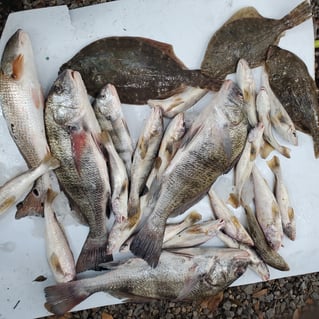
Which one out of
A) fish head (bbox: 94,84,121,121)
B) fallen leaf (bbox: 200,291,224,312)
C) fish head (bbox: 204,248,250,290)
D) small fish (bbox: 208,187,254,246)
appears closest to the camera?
fish head (bbox: 94,84,121,121)

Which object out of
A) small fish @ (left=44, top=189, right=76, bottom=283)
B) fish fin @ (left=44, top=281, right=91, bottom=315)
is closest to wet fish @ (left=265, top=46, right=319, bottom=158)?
small fish @ (left=44, top=189, right=76, bottom=283)

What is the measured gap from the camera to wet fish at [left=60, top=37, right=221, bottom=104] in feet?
10.1

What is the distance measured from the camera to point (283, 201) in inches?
132

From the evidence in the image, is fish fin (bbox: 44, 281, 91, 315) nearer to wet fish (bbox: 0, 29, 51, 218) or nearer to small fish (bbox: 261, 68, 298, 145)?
wet fish (bbox: 0, 29, 51, 218)

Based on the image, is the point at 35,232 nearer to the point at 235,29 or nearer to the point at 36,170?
the point at 36,170

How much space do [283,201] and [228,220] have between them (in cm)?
38

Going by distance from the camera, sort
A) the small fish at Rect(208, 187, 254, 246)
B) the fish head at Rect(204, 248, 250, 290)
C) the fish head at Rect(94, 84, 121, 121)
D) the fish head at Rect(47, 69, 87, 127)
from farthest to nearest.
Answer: the small fish at Rect(208, 187, 254, 246)
the fish head at Rect(204, 248, 250, 290)
the fish head at Rect(94, 84, 121, 121)
the fish head at Rect(47, 69, 87, 127)

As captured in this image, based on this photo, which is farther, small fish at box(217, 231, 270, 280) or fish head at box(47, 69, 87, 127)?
small fish at box(217, 231, 270, 280)

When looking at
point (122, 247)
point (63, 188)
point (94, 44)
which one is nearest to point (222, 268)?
point (122, 247)

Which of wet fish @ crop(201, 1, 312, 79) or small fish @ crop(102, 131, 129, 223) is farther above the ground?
wet fish @ crop(201, 1, 312, 79)

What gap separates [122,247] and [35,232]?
535 mm

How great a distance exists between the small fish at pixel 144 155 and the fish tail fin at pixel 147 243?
0.45ft

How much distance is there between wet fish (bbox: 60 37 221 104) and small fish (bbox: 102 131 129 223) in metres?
0.31

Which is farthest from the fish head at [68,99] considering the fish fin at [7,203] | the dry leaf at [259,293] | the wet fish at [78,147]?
the dry leaf at [259,293]
